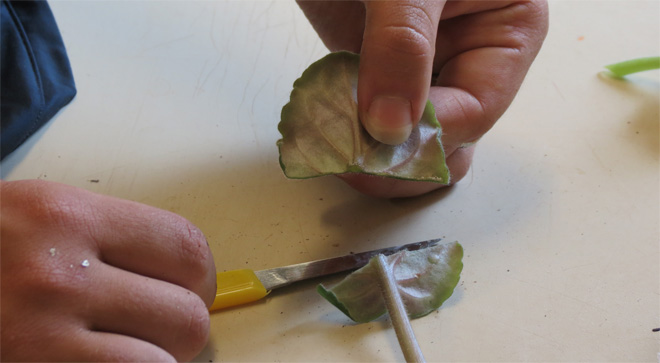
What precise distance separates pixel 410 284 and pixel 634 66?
0.73 metres

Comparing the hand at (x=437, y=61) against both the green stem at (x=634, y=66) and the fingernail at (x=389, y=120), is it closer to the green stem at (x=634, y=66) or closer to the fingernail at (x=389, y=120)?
the fingernail at (x=389, y=120)

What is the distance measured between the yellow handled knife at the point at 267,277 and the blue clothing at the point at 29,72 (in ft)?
1.57

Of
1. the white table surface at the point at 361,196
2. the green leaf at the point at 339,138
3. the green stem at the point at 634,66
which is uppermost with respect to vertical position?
the green leaf at the point at 339,138

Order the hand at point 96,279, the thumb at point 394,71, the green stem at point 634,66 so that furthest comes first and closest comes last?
the green stem at point 634,66, the thumb at point 394,71, the hand at point 96,279

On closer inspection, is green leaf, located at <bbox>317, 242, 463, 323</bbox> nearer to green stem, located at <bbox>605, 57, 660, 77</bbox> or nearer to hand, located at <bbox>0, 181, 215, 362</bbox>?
hand, located at <bbox>0, 181, 215, 362</bbox>

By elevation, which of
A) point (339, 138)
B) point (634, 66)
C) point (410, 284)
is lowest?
point (634, 66)

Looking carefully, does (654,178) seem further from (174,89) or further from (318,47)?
(174,89)

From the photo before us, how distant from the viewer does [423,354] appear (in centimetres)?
68

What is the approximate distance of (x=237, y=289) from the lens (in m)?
0.70

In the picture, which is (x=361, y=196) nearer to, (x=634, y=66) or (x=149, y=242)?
(x=149, y=242)

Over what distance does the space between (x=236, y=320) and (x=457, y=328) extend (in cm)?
29

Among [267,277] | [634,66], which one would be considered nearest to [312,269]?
[267,277]

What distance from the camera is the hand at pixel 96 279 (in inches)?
20.9

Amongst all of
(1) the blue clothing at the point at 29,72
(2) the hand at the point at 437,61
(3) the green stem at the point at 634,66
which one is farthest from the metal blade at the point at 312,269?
(3) the green stem at the point at 634,66
